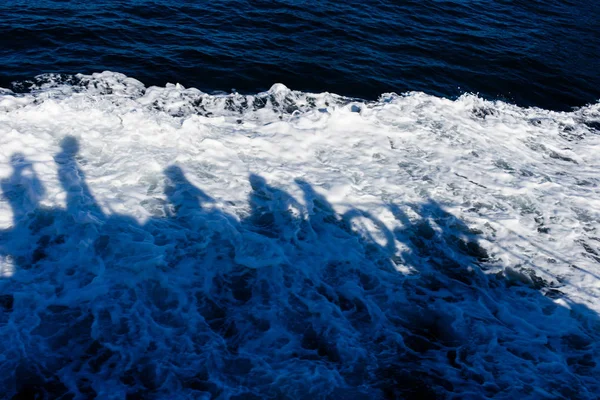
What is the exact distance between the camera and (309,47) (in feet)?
51.3

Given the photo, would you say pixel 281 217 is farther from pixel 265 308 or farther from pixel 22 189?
pixel 22 189

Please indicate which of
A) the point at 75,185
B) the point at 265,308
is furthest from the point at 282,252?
the point at 75,185

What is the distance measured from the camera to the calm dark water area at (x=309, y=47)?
13.7 meters

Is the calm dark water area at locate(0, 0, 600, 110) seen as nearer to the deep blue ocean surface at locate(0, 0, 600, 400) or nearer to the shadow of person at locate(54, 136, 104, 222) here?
the deep blue ocean surface at locate(0, 0, 600, 400)

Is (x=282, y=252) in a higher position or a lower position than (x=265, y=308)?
higher

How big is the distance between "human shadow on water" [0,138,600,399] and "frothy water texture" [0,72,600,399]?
0.03 metres

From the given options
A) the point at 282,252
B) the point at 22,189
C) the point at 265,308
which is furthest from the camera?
the point at 22,189

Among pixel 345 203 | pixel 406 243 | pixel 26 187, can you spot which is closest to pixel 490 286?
pixel 406 243

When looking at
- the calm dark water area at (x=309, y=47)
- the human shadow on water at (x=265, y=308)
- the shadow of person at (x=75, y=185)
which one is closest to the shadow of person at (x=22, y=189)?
the human shadow on water at (x=265, y=308)

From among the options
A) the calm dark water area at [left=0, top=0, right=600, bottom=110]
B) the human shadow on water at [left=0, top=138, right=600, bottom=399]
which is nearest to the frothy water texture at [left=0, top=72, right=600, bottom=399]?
the human shadow on water at [left=0, top=138, right=600, bottom=399]

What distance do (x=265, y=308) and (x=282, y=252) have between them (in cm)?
126

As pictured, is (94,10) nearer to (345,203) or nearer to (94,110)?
(94,110)

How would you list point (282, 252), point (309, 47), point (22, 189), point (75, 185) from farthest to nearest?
point (309, 47) < point (75, 185) < point (22, 189) < point (282, 252)

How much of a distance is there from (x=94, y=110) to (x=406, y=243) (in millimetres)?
7281
